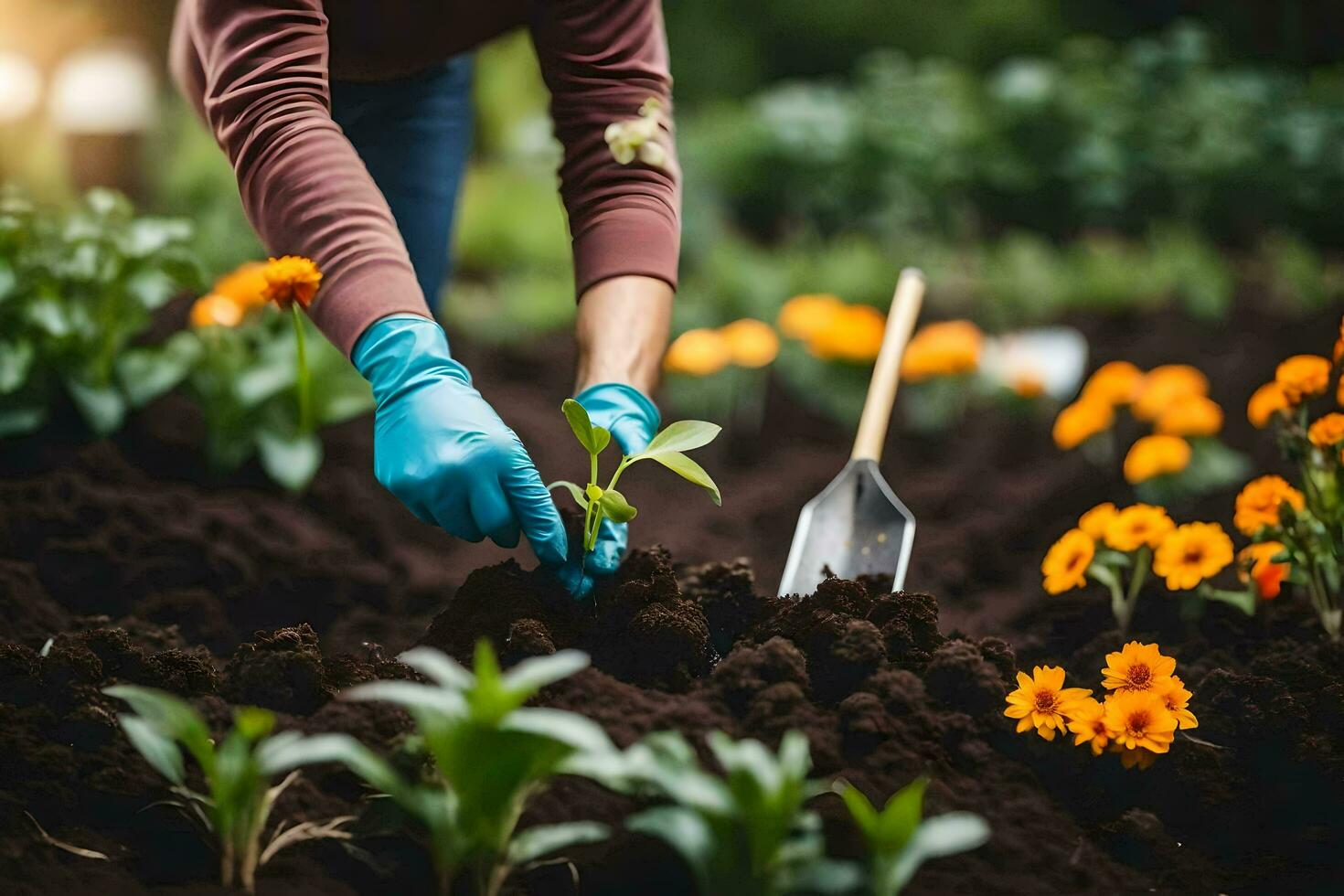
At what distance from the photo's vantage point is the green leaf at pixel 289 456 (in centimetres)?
248

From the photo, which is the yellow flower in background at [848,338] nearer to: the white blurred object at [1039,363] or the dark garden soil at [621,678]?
the white blurred object at [1039,363]

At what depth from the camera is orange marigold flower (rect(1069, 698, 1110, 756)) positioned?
4.93 feet

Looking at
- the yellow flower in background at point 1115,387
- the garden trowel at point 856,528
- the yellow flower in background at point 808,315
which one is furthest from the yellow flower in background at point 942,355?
the garden trowel at point 856,528

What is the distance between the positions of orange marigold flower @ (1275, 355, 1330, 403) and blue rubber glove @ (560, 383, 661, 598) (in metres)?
0.90

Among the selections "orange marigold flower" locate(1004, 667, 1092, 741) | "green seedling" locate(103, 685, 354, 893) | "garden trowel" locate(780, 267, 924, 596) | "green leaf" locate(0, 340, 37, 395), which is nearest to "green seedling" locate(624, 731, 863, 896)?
"green seedling" locate(103, 685, 354, 893)

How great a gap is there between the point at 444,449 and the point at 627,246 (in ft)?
1.71

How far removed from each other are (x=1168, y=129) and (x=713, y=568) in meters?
3.04

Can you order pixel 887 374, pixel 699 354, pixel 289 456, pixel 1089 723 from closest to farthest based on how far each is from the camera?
pixel 1089 723 → pixel 887 374 → pixel 289 456 → pixel 699 354

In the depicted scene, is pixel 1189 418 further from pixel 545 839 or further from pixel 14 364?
pixel 14 364

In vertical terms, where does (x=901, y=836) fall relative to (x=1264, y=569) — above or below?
below

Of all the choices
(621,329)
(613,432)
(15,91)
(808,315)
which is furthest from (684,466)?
(15,91)

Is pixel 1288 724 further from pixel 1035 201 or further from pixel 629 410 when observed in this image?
pixel 1035 201

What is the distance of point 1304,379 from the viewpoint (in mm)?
1867

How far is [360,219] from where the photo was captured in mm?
1737
